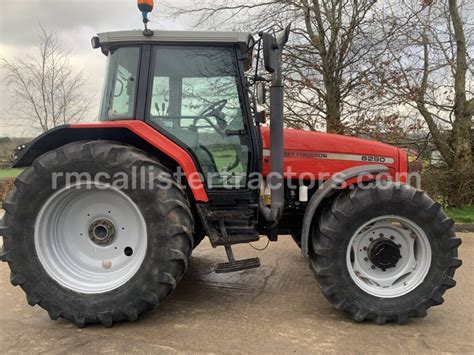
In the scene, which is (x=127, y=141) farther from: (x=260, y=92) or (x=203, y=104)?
(x=260, y=92)

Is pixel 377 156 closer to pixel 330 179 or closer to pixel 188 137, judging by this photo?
pixel 330 179

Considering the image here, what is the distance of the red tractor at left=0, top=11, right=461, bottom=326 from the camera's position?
338cm

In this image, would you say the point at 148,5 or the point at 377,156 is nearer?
the point at 148,5

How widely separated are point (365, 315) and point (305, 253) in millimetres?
649

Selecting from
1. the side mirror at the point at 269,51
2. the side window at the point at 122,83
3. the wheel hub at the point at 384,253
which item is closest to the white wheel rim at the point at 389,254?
the wheel hub at the point at 384,253

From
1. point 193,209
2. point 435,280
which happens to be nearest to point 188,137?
point 193,209

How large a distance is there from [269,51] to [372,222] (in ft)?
5.19

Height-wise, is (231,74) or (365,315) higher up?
(231,74)

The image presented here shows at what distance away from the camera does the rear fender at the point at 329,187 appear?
3.61m

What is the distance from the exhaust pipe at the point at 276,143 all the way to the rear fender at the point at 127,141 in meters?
0.59

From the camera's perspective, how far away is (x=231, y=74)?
3.73m

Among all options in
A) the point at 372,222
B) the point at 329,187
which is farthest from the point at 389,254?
the point at 329,187

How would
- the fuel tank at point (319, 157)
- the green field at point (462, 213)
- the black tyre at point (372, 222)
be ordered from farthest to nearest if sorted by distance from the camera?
the green field at point (462, 213), the fuel tank at point (319, 157), the black tyre at point (372, 222)

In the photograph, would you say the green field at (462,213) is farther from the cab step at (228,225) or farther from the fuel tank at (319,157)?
the cab step at (228,225)
